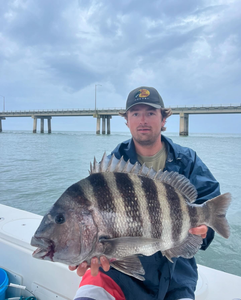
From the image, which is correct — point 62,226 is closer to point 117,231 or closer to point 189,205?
point 117,231

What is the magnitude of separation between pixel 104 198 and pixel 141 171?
334 mm

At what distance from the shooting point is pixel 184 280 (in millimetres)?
1701

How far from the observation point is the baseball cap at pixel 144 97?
2082mm

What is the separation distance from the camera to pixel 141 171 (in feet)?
4.71

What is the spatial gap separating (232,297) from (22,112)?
2325 inches

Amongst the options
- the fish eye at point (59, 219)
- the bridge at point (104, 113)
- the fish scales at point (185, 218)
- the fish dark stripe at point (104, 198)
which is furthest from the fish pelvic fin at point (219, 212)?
the bridge at point (104, 113)

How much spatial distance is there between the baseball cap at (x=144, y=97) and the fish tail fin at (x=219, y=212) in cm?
106

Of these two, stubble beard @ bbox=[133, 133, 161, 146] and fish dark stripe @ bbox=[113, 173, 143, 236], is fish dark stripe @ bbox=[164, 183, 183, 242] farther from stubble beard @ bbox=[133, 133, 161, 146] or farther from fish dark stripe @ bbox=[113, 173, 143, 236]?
stubble beard @ bbox=[133, 133, 161, 146]

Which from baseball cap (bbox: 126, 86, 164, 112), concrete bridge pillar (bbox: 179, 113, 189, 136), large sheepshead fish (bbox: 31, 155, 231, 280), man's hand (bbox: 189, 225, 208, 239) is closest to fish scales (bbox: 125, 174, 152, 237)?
large sheepshead fish (bbox: 31, 155, 231, 280)

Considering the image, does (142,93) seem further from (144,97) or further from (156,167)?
(156,167)

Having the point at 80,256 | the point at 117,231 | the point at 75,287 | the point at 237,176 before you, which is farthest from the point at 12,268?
the point at 237,176

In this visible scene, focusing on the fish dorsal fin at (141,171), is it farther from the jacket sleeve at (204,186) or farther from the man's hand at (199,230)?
the jacket sleeve at (204,186)

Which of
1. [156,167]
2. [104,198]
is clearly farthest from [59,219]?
[156,167]

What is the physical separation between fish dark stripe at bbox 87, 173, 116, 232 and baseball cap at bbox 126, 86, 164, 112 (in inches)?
41.1
